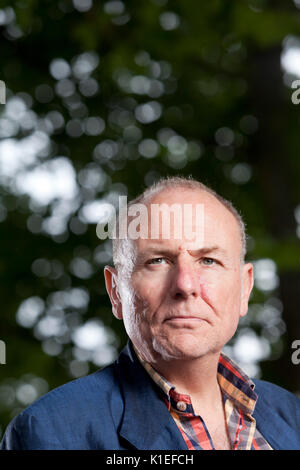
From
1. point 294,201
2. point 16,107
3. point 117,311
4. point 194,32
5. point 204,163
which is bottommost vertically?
point 117,311

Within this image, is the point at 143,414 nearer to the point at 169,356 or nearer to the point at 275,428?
the point at 169,356

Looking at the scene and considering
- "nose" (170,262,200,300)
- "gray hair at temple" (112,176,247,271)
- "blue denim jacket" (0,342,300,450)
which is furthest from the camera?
"gray hair at temple" (112,176,247,271)

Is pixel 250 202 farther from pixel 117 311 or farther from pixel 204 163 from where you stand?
pixel 117 311

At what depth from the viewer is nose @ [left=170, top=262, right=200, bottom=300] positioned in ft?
5.39

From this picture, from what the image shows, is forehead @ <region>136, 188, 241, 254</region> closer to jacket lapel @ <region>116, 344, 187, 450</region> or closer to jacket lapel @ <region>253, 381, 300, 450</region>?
jacket lapel @ <region>116, 344, 187, 450</region>

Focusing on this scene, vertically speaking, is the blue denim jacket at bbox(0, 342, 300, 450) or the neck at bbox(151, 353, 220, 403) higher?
the neck at bbox(151, 353, 220, 403)

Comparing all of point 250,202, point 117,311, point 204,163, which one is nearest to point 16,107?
point 204,163

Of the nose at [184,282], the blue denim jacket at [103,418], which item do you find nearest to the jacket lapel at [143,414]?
the blue denim jacket at [103,418]

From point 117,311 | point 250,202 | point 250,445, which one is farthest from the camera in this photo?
point 250,202

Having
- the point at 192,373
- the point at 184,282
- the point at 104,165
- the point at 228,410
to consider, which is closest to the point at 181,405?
the point at 192,373

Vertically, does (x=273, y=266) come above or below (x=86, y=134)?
below

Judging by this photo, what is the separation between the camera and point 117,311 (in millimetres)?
1901

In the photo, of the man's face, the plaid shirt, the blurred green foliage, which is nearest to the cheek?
the man's face
